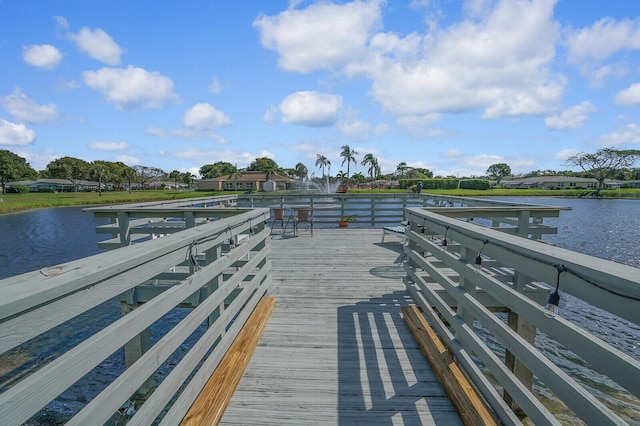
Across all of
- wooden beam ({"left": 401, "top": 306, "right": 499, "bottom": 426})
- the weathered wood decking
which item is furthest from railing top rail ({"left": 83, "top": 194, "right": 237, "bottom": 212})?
wooden beam ({"left": 401, "top": 306, "right": 499, "bottom": 426})

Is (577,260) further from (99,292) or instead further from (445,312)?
(99,292)

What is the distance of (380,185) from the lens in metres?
79.4

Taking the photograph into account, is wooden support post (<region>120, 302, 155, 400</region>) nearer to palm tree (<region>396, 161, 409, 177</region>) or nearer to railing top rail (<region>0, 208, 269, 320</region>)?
railing top rail (<region>0, 208, 269, 320</region>)

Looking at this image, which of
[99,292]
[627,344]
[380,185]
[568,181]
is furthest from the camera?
[380,185]

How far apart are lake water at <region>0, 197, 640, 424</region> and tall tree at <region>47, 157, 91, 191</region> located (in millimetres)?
56630

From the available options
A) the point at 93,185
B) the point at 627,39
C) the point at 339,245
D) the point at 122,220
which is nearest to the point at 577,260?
the point at 122,220

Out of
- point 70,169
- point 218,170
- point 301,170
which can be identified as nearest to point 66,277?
point 218,170

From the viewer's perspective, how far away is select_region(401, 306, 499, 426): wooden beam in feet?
5.83

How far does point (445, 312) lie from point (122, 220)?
12.4 feet

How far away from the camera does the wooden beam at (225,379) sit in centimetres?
179

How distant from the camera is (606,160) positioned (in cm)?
6234

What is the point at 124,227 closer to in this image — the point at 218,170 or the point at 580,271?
the point at 580,271

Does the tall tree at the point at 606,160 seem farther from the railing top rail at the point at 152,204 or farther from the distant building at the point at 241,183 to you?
the railing top rail at the point at 152,204

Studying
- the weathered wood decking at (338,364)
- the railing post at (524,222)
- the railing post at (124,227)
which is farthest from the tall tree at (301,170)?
the railing post at (524,222)
